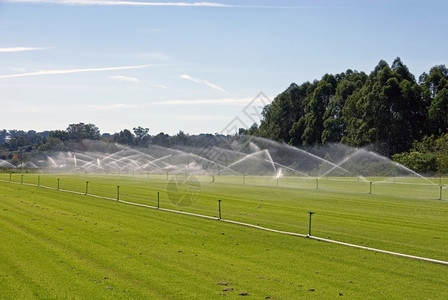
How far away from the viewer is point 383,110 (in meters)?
61.9

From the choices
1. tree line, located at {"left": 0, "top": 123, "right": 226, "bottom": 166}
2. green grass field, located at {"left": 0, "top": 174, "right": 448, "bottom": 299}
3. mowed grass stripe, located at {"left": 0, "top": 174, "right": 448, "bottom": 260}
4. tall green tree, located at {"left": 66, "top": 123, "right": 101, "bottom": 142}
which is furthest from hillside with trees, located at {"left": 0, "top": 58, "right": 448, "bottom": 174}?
tall green tree, located at {"left": 66, "top": 123, "right": 101, "bottom": 142}

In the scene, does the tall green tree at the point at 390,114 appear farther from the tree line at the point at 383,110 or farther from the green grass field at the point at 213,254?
the green grass field at the point at 213,254

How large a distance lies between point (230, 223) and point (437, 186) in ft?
84.7

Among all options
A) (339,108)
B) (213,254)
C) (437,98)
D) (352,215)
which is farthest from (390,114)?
(213,254)

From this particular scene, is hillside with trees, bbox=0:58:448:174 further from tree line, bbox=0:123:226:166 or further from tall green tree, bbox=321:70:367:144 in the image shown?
tree line, bbox=0:123:226:166

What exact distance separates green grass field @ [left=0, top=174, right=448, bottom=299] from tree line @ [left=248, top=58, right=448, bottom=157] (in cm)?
3687

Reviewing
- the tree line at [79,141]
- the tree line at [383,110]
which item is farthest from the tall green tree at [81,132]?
the tree line at [383,110]

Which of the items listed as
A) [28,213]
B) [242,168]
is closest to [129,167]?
[242,168]

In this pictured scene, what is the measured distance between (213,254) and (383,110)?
51548 mm

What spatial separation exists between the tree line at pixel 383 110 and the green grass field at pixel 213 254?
3687 centimetres

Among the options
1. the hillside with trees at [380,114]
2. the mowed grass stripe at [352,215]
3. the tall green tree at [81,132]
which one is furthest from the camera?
the tall green tree at [81,132]

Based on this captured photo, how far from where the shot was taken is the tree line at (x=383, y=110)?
61625 mm

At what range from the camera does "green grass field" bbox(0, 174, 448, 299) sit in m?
10.9

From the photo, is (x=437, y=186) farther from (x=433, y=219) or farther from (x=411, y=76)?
(x=411, y=76)
